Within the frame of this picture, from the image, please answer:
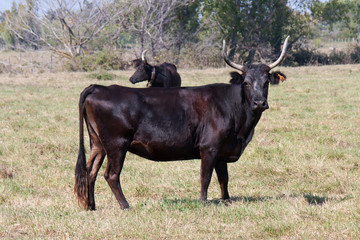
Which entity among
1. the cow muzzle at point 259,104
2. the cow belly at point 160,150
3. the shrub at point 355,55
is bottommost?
the shrub at point 355,55

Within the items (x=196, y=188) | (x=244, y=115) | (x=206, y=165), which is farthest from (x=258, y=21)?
(x=206, y=165)

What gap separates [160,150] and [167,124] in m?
0.29

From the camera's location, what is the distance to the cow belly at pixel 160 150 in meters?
5.37

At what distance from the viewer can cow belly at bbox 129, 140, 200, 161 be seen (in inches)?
211

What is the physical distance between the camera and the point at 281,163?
735cm

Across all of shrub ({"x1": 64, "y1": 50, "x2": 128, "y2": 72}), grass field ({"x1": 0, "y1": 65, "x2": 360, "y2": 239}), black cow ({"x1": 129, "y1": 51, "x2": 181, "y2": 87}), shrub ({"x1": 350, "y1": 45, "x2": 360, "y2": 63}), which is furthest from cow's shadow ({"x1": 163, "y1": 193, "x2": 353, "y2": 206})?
shrub ({"x1": 350, "y1": 45, "x2": 360, "y2": 63})

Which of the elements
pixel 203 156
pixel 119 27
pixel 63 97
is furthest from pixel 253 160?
pixel 119 27

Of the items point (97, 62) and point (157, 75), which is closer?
point (157, 75)

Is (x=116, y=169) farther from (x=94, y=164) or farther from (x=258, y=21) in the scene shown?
(x=258, y=21)

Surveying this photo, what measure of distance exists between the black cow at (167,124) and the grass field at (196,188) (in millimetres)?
441

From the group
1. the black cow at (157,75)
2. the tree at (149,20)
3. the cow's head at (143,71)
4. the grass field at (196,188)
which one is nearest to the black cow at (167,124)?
the grass field at (196,188)

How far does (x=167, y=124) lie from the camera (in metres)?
5.42

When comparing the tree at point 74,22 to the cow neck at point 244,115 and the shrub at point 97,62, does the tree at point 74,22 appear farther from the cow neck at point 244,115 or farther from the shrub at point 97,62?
the cow neck at point 244,115

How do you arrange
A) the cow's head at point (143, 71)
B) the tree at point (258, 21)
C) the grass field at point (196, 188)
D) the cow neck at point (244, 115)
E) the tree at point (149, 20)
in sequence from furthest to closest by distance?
the tree at point (258, 21) → the tree at point (149, 20) → the cow's head at point (143, 71) → the cow neck at point (244, 115) → the grass field at point (196, 188)
